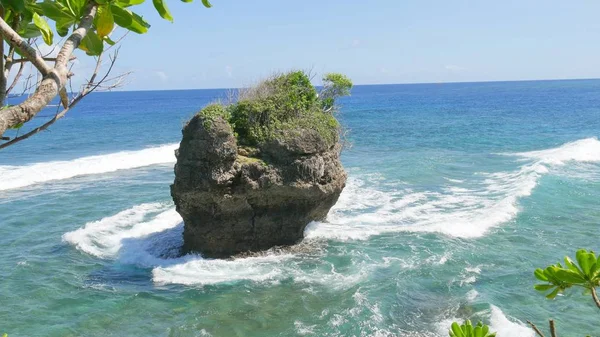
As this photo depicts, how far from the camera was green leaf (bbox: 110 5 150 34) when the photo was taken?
2850mm

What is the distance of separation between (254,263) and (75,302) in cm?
457

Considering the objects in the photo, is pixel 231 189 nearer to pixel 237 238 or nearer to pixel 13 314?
pixel 237 238

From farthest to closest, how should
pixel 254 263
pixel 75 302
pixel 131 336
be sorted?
pixel 254 263 < pixel 75 302 < pixel 131 336

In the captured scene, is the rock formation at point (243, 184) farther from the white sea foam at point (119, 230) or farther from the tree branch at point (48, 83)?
the tree branch at point (48, 83)

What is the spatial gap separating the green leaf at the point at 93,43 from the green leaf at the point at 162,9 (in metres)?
0.35

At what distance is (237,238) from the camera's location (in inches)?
615

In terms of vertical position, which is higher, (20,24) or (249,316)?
(20,24)

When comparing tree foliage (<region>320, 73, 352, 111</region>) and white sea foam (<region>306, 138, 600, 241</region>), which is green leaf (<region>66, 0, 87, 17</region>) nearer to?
white sea foam (<region>306, 138, 600, 241</region>)

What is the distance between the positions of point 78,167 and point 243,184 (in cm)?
2119

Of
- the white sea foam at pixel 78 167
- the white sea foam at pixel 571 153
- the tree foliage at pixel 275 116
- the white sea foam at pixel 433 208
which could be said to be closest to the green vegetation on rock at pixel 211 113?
the tree foliage at pixel 275 116

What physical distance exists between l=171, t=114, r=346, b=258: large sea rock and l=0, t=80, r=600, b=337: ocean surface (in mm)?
645

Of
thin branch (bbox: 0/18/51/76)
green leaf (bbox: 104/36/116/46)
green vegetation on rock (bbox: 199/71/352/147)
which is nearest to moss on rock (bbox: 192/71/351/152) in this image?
green vegetation on rock (bbox: 199/71/352/147)

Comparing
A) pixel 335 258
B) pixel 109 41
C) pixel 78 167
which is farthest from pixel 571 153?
pixel 109 41

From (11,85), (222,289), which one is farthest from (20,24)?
(222,289)
